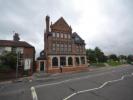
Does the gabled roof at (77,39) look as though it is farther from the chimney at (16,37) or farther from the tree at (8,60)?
the tree at (8,60)

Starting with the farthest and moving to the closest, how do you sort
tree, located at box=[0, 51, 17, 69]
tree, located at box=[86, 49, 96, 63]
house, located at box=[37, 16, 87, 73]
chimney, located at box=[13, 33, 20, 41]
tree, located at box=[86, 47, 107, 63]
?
tree, located at box=[86, 47, 107, 63] → tree, located at box=[86, 49, 96, 63] → chimney, located at box=[13, 33, 20, 41] → house, located at box=[37, 16, 87, 73] → tree, located at box=[0, 51, 17, 69]

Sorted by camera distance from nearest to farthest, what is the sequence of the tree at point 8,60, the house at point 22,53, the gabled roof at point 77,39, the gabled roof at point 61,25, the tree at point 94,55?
1. the tree at point 8,60
2. the house at point 22,53
3. the gabled roof at point 61,25
4. the gabled roof at point 77,39
5. the tree at point 94,55

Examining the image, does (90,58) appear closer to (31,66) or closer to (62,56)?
(62,56)

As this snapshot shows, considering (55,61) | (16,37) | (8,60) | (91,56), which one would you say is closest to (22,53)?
(8,60)

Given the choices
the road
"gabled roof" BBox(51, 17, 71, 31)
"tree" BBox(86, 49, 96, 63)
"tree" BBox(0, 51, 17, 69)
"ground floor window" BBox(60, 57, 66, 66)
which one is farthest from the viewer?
"tree" BBox(86, 49, 96, 63)

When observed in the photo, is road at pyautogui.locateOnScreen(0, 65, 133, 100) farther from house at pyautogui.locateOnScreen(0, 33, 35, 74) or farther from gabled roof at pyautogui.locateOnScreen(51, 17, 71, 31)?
gabled roof at pyautogui.locateOnScreen(51, 17, 71, 31)

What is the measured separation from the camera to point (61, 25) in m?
37.9

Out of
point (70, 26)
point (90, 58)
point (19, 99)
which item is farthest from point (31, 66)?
point (90, 58)

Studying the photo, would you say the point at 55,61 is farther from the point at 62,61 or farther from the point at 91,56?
the point at 91,56

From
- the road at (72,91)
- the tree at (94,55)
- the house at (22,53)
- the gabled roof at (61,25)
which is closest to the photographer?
the road at (72,91)

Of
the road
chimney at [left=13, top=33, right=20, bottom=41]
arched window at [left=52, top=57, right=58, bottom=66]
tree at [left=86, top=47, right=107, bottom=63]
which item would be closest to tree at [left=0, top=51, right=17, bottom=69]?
arched window at [left=52, top=57, right=58, bottom=66]

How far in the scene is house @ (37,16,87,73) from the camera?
113 ft

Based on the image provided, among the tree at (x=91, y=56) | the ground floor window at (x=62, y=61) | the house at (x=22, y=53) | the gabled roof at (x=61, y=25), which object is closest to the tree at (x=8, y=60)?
the house at (x=22, y=53)

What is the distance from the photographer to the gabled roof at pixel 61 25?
121 ft
